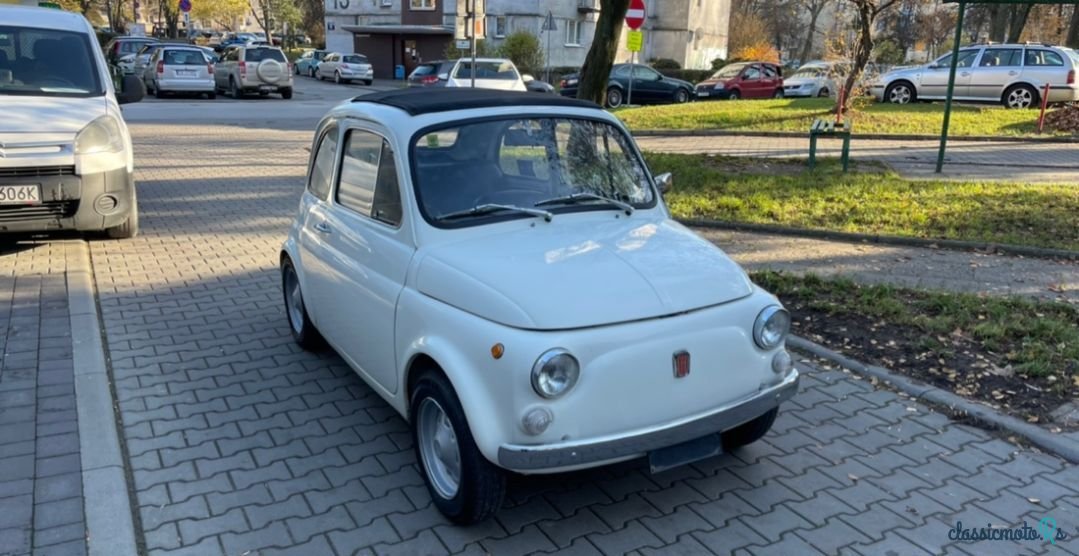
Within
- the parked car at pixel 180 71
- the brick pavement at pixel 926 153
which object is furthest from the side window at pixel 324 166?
the parked car at pixel 180 71

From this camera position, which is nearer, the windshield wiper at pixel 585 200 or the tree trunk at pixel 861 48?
the windshield wiper at pixel 585 200

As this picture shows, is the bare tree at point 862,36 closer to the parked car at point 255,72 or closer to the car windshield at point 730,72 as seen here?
the car windshield at point 730,72

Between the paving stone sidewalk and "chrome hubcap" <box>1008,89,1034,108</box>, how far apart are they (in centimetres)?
1514

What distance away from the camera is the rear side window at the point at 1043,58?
20047 mm

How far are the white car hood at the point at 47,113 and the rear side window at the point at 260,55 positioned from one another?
2276 cm

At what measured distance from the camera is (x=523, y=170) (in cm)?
437

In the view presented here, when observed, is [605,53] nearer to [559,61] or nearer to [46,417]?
[46,417]

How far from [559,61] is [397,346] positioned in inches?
1730

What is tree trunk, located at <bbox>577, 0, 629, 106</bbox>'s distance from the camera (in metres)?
12.4

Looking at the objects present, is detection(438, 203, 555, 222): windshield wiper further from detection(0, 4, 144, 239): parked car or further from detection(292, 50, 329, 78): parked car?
detection(292, 50, 329, 78): parked car

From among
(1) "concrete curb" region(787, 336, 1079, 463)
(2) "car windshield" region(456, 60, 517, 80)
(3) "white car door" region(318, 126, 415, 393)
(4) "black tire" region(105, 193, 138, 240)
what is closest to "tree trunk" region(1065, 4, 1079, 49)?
(2) "car windshield" region(456, 60, 517, 80)

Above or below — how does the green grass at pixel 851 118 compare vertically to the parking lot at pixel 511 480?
above

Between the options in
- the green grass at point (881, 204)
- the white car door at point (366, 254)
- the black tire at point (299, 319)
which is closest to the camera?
the white car door at point (366, 254)

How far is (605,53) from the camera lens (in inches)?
492
